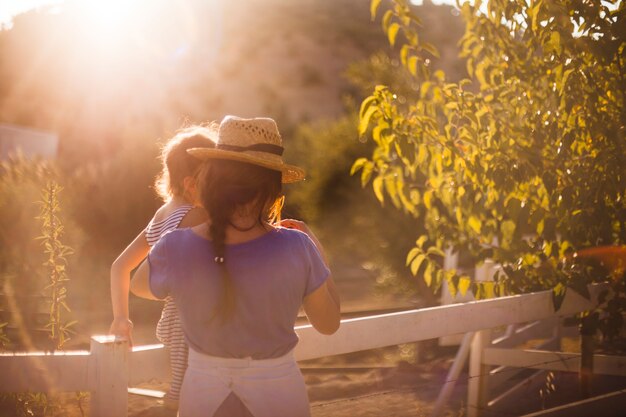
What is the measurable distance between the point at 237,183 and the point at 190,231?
203 mm

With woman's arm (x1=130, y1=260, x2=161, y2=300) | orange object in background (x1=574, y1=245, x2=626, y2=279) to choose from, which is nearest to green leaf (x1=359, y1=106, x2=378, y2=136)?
orange object in background (x1=574, y1=245, x2=626, y2=279)

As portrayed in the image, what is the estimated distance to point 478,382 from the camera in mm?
4570

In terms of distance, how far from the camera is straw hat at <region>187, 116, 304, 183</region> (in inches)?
94.9

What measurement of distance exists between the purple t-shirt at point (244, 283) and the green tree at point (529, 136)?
2.41m

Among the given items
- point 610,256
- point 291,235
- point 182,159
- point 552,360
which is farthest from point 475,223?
point 291,235

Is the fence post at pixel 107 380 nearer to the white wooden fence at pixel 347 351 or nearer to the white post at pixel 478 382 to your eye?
the white wooden fence at pixel 347 351

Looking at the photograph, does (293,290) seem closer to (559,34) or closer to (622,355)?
(559,34)

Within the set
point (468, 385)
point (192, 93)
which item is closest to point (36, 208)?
point (468, 385)

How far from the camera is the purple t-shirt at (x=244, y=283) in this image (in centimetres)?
239

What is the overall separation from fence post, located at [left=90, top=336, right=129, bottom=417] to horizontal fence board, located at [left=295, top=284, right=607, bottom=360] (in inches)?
28.7

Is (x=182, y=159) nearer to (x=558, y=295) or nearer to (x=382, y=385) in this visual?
(x=558, y=295)

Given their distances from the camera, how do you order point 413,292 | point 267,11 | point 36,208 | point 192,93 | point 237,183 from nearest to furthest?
point 237,183 < point 36,208 < point 413,292 < point 192,93 < point 267,11

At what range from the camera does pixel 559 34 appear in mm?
4445

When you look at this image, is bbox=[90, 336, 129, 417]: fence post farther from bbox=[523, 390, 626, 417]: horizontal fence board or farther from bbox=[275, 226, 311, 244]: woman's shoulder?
bbox=[523, 390, 626, 417]: horizontal fence board
